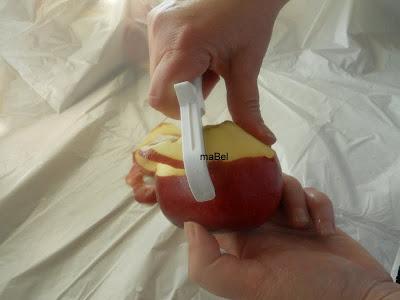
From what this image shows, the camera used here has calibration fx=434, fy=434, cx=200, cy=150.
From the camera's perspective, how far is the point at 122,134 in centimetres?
79

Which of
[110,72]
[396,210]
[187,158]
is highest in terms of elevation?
[187,158]

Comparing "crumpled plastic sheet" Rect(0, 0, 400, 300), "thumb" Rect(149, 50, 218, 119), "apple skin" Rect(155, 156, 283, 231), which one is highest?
"thumb" Rect(149, 50, 218, 119)

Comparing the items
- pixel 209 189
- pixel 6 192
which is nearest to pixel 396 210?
pixel 209 189

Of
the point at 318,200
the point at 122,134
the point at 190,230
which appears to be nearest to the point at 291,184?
the point at 318,200

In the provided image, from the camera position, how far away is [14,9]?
3.06ft

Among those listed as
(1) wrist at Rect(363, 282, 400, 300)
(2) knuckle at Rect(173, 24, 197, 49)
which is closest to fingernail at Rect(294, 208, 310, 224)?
(1) wrist at Rect(363, 282, 400, 300)

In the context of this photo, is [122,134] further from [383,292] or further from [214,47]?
[383,292]

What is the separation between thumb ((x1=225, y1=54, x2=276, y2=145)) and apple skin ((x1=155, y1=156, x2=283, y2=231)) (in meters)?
0.06

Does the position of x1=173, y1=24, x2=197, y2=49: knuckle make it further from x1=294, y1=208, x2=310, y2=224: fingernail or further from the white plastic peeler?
x1=294, y1=208, x2=310, y2=224: fingernail

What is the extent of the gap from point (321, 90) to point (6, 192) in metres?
0.60

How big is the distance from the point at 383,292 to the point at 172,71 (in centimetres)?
31

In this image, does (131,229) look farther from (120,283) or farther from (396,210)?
(396,210)

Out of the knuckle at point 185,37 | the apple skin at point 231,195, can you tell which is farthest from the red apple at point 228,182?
the knuckle at point 185,37

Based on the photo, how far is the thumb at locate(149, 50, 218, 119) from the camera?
0.49 meters
